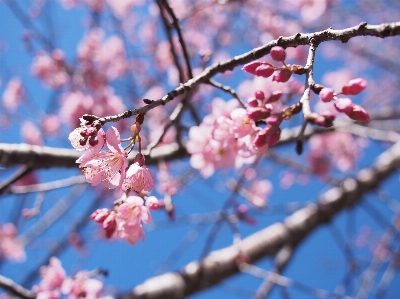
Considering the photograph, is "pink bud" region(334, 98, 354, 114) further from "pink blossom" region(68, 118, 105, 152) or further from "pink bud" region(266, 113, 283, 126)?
"pink blossom" region(68, 118, 105, 152)

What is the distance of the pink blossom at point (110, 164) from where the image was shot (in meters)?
0.87

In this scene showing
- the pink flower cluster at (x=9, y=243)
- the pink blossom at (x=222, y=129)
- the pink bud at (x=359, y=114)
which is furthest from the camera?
the pink flower cluster at (x=9, y=243)

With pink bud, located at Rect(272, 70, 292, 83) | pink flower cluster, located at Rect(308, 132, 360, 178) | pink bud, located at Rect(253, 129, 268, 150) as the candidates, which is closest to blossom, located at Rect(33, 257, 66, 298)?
pink bud, located at Rect(253, 129, 268, 150)

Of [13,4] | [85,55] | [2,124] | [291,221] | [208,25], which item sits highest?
[208,25]

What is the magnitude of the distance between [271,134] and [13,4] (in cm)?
285

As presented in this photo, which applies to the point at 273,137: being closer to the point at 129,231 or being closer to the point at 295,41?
the point at 295,41

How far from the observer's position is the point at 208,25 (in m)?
5.91

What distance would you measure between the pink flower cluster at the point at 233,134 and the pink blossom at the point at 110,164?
331 millimetres

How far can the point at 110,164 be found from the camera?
1015 mm

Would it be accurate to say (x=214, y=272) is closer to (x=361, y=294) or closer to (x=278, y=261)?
(x=278, y=261)

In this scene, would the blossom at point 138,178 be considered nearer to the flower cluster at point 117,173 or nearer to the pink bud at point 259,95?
the flower cluster at point 117,173

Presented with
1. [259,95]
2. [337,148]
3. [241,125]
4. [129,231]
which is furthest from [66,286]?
[337,148]

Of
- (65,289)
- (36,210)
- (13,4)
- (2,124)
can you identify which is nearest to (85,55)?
(13,4)

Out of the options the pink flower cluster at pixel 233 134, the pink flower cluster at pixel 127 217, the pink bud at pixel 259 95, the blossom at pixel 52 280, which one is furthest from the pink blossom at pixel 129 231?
the blossom at pixel 52 280
